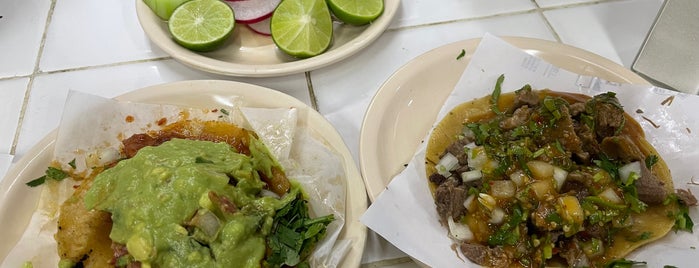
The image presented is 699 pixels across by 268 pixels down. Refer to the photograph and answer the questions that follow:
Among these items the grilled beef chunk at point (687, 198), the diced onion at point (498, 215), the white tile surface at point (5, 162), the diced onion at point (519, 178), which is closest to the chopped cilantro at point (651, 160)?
the grilled beef chunk at point (687, 198)

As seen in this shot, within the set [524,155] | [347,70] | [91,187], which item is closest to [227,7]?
[347,70]

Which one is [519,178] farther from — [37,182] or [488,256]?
[37,182]

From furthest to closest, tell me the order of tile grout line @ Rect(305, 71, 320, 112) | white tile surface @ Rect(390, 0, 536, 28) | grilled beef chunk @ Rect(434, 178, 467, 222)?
white tile surface @ Rect(390, 0, 536, 28), tile grout line @ Rect(305, 71, 320, 112), grilled beef chunk @ Rect(434, 178, 467, 222)

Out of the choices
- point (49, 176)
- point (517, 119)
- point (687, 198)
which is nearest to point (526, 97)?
point (517, 119)

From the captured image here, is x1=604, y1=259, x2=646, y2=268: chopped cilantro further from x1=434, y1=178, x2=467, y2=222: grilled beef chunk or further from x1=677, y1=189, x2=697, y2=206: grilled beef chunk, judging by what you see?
x1=434, y1=178, x2=467, y2=222: grilled beef chunk

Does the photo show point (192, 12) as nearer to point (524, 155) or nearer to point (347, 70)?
point (347, 70)

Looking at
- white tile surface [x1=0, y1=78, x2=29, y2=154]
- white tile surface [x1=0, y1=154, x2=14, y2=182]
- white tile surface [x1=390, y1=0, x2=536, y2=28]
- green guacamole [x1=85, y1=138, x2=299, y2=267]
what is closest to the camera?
green guacamole [x1=85, y1=138, x2=299, y2=267]

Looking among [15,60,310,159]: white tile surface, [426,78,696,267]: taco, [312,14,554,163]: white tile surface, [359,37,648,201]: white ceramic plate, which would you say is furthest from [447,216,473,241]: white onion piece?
[15,60,310,159]: white tile surface
